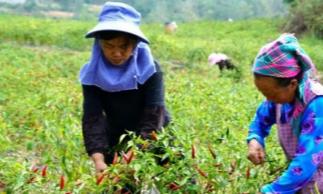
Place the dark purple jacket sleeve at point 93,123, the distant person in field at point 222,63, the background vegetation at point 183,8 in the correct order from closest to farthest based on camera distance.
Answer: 1. the dark purple jacket sleeve at point 93,123
2. the distant person in field at point 222,63
3. the background vegetation at point 183,8

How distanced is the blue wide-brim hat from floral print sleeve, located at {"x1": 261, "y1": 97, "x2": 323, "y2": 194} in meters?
0.79

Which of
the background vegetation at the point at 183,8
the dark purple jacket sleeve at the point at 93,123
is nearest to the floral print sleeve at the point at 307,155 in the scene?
the dark purple jacket sleeve at the point at 93,123

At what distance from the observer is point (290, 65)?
92.7 inches

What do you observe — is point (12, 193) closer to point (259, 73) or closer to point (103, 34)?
point (103, 34)

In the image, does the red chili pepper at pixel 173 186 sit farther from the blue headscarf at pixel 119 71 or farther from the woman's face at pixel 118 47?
the woman's face at pixel 118 47

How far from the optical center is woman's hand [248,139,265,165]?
266cm

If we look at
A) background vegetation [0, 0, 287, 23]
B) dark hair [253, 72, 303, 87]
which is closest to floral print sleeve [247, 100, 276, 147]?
dark hair [253, 72, 303, 87]

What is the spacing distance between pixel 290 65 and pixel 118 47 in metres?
0.76

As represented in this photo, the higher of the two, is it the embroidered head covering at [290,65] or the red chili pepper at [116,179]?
the embroidered head covering at [290,65]

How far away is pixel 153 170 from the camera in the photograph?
8.54ft

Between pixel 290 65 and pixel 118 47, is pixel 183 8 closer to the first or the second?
pixel 118 47

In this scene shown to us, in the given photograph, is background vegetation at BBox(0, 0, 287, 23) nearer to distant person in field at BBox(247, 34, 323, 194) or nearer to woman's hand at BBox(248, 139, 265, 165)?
woman's hand at BBox(248, 139, 265, 165)

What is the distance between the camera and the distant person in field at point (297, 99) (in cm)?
234

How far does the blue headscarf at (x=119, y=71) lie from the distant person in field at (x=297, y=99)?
603 millimetres
